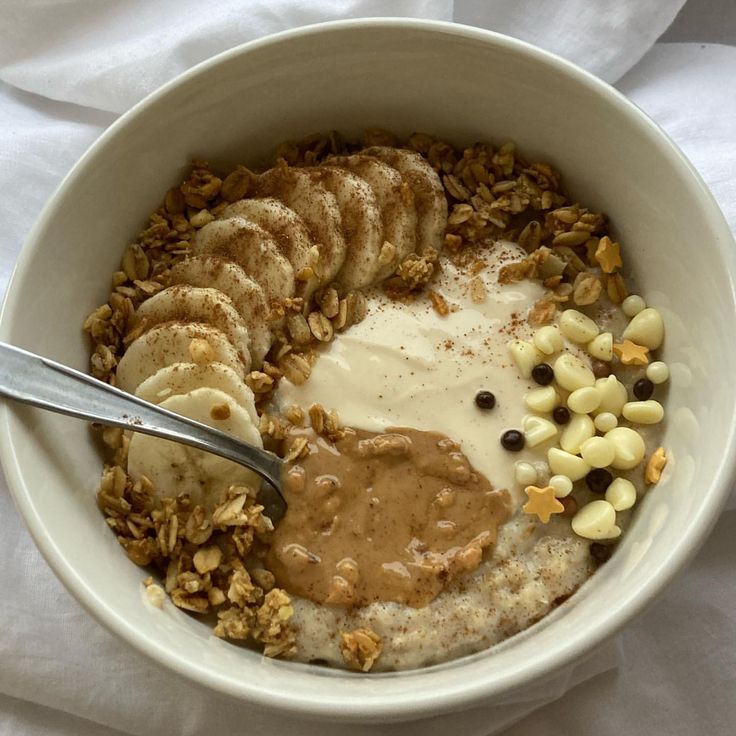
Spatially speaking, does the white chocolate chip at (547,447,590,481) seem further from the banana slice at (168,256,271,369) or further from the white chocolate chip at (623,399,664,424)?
the banana slice at (168,256,271,369)

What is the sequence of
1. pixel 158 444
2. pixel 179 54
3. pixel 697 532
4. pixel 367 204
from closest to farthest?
Answer: pixel 697 532, pixel 158 444, pixel 367 204, pixel 179 54

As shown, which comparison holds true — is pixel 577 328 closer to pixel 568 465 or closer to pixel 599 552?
pixel 568 465

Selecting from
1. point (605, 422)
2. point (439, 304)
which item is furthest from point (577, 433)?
point (439, 304)

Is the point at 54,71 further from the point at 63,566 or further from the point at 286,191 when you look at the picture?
the point at 63,566

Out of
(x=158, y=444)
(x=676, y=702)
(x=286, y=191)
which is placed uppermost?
(x=286, y=191)

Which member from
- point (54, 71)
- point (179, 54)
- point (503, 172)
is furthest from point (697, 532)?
point (54, 71)

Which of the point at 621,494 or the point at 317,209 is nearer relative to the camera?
the point at 621,494
